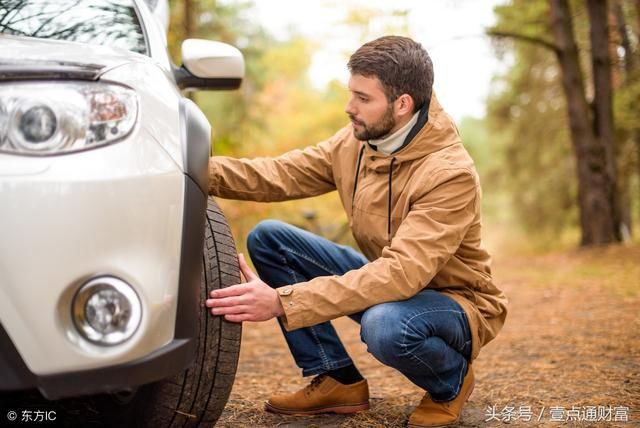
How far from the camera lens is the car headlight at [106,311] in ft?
5.57

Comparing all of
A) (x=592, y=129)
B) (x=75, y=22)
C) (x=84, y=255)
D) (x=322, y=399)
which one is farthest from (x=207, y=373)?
(x=592, y=129)

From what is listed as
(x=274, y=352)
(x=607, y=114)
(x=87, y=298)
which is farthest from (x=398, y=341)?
(x=607, y=114)

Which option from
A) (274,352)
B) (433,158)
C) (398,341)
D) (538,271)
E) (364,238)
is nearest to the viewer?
(398,341)

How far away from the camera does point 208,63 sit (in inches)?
111

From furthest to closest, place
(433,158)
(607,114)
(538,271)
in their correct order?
(607,114) < (538,271) < (433,158)

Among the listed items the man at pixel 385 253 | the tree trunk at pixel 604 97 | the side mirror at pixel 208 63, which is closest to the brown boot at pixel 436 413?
the man at pixel 385 253

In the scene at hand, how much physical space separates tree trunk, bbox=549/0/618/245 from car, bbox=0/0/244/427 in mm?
9423

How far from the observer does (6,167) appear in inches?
64.1

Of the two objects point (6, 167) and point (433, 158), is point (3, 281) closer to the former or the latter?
point (6, 167)

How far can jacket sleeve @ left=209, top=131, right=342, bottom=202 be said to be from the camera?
2.92 meters

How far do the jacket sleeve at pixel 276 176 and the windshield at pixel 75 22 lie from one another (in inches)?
Answer: 22.6

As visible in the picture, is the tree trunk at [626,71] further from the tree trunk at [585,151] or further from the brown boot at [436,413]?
the brown boot at [436,413]

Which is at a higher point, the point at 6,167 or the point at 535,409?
the point at 6,167

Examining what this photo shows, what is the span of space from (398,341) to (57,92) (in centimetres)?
139
